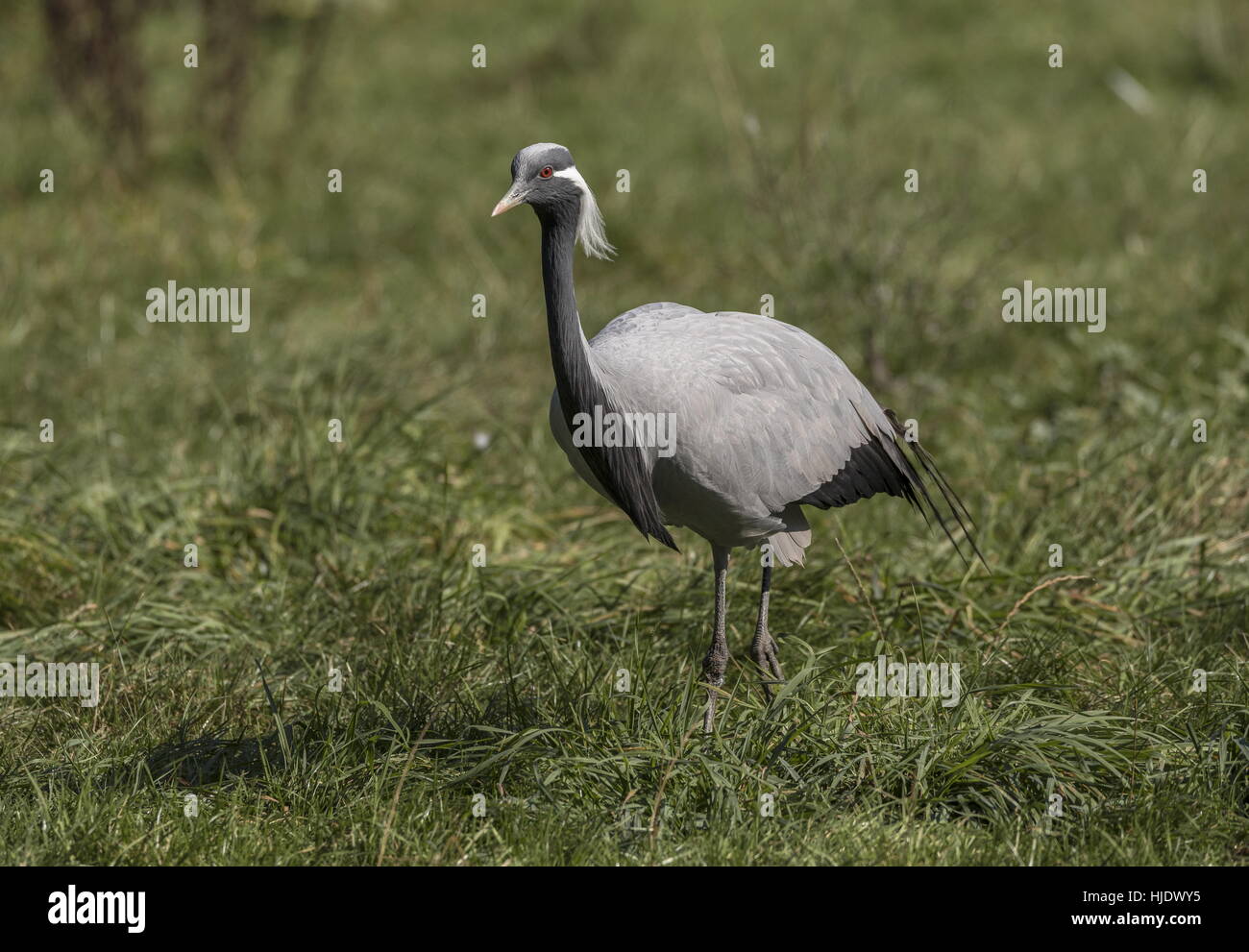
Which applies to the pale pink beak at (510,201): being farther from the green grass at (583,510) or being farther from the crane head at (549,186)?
the green grass at (583,510)

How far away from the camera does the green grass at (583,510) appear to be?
386 centimetres

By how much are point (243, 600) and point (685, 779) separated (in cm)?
202

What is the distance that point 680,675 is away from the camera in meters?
4.56

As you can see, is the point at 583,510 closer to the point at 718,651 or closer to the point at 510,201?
the point at 718,651

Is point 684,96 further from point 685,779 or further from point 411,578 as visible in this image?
point 685,779

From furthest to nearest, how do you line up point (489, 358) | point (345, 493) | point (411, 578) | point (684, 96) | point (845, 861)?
point (684, 96), point (489, 358), point (345, 493), point (411, 578), point (845, 861)

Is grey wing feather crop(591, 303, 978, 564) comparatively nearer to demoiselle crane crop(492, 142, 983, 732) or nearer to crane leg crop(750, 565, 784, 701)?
demoiselle crane crop(492, 142, 983, 732)

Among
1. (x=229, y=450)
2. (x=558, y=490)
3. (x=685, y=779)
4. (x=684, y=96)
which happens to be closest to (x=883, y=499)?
(x=558, y=490)

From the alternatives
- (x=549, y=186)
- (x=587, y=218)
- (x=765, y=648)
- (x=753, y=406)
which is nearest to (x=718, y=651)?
(x=765, y=648)

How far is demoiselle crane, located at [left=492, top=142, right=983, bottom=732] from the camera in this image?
3801mm

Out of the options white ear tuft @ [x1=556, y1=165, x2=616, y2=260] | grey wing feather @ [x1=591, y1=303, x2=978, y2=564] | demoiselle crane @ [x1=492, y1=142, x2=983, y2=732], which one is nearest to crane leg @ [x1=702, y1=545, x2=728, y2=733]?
demoiselle crane @ [x1=492, y1=142, x2=983, y2=732]

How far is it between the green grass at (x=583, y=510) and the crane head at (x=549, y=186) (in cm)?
144

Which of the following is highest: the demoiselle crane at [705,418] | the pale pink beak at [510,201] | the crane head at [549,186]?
the crane head at [549,186]

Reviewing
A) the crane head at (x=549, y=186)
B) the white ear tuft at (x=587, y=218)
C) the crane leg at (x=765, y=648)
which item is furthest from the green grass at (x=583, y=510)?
the crane head at (x=549, y=186)
